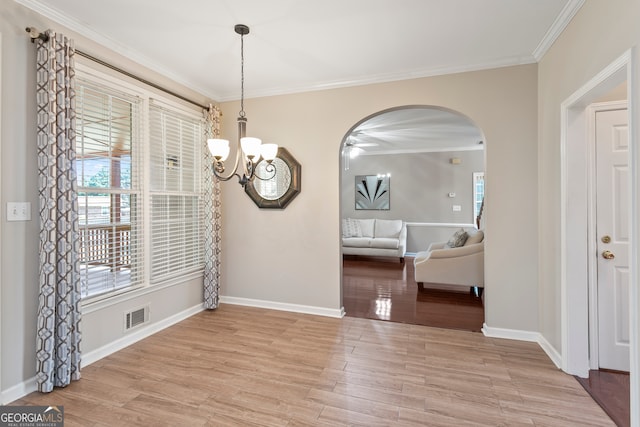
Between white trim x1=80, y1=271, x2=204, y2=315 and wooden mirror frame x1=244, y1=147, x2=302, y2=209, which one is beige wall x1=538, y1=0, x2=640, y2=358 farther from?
white trim x1=80, y1=271, x2=204, y2=315

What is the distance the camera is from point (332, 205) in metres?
3.63

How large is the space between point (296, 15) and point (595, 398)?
3443mm

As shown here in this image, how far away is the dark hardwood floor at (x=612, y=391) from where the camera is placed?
1.94 meters

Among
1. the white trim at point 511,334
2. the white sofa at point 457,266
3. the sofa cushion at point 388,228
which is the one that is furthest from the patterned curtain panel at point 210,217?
the sofa cushion at point 388,228

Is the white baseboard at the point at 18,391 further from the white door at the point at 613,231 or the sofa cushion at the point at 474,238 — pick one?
the sofa cushion at the point at 474,238

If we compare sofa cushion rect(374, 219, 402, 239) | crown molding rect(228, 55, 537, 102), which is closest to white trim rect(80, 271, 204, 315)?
crown molding rect(228, 55, 537, 102)

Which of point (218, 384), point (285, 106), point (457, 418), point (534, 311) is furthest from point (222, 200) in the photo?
point (534, 311)

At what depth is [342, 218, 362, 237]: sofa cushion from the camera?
24.2ft

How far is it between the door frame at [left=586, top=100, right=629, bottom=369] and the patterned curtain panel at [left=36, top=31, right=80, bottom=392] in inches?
152

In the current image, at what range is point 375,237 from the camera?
→ 7.39 m

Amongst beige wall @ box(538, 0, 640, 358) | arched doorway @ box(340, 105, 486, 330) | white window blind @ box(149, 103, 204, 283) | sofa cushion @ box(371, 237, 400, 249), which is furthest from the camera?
arched doorway @ box(340, 105, 486, 330)

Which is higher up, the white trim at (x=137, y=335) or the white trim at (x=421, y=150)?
the white trim at (x=421, y=150)

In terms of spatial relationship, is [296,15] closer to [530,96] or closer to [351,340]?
[530,96]

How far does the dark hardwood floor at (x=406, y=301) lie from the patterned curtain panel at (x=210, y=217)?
1703 mm
